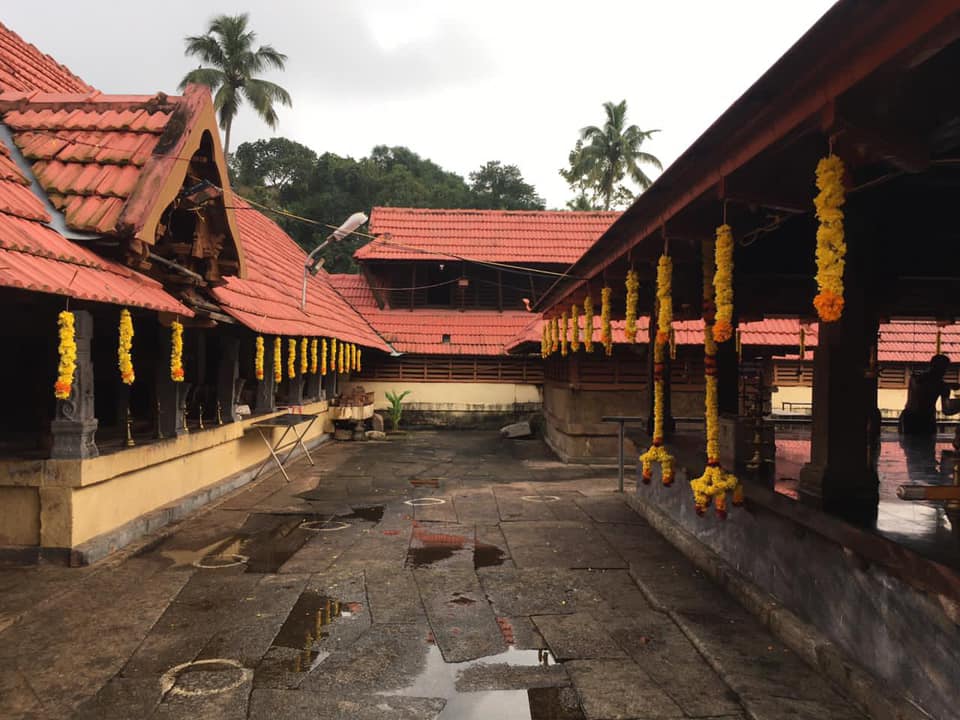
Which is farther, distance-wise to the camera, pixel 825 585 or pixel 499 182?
pixel 499 182

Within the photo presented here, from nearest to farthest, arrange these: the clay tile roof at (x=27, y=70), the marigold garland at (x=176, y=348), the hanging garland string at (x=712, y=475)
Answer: the hanging garland string at (x=712, y=475)
the marigold garland at (x=176, y=348)
the clay tile roof at (x=27, y=70)

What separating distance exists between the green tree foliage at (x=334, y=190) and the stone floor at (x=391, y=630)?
107 ft

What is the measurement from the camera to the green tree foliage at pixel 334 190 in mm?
41875

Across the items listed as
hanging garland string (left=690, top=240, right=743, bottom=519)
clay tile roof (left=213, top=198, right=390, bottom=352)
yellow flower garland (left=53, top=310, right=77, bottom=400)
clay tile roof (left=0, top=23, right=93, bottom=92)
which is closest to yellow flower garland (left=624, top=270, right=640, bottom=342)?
hanging garland string (left=690, top=240, right=743, bottom=519)

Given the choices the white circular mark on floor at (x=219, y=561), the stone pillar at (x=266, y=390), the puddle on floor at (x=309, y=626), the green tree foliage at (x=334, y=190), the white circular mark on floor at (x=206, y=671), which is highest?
the green tree foliage at (x=334, y=190)

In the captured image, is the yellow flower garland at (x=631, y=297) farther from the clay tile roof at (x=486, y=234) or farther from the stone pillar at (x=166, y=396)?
the clay tile roof at (x=486, y=234)

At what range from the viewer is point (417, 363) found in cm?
2269

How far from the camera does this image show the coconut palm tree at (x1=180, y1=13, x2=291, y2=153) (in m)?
35.0

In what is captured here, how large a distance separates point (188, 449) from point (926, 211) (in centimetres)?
890

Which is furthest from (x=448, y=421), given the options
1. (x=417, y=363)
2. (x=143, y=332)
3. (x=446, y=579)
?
(x=446, y=579)

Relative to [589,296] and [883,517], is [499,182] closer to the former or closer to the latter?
[589,296]

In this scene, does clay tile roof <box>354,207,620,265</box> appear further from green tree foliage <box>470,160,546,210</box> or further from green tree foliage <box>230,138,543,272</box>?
green tree foliage <box>470,160,546,210</box>

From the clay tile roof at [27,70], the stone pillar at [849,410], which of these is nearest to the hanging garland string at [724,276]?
the stone pillar at [849,410]

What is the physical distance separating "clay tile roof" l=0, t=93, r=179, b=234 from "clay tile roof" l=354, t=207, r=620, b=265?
44.9 ft
